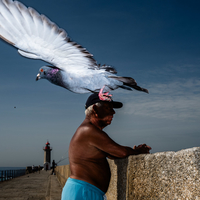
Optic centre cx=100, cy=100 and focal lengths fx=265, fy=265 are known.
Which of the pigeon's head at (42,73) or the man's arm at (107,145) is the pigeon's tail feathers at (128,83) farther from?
the pigeon's head at (42,73)

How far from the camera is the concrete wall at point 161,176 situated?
1514mm

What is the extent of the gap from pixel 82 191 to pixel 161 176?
→ 572 mm

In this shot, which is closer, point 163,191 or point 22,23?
point 163,191

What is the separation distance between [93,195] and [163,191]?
0.50 m

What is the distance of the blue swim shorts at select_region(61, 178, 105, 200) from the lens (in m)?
1.89

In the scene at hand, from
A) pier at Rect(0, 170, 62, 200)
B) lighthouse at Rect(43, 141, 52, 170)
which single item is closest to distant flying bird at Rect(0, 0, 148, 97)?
pier at Rect(0, 170, 62, 200)

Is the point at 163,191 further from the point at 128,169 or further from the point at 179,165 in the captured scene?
the point at 128,169

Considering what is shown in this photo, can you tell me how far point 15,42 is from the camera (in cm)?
252

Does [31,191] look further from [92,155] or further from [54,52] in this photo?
[92,155]

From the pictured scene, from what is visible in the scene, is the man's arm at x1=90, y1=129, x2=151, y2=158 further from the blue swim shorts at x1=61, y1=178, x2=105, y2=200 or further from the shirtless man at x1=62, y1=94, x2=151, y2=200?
the blue swim shorts at x1=61, y1=178, x2=105, y2=200

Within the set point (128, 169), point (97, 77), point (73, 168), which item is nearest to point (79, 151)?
point (73, 168)

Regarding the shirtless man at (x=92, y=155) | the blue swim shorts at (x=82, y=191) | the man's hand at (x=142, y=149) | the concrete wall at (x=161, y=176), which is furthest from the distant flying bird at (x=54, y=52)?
the blue swim shorts at (x=82, y=191)

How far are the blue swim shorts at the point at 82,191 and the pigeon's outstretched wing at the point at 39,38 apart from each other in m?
1.01

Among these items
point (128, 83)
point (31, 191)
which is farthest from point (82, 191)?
point (31, 191)
